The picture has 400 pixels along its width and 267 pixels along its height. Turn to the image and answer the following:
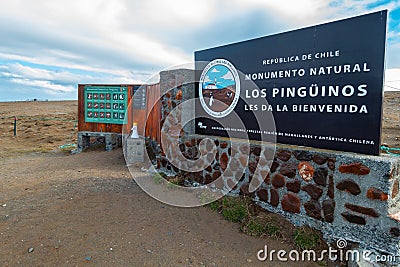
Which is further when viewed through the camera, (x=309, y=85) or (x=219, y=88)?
(x=219, y=88)

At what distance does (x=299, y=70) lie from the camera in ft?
12.0

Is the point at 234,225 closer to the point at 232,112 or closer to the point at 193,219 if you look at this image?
the point at 193,219

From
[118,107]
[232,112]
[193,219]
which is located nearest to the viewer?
[193,219]

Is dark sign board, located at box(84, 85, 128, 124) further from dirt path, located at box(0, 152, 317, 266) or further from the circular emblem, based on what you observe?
the circular emblem

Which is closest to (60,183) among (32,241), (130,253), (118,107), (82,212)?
(82,212)

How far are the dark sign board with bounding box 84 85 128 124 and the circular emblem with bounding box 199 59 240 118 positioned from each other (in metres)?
5.00

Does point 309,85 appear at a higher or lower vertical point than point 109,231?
higher

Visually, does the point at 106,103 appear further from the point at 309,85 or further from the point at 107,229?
the point at 309,85

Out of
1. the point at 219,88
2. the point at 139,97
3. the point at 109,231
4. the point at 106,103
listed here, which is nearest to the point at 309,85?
the point at 219,88

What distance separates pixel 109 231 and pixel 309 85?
3.20 meters

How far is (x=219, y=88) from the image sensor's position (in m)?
4.81

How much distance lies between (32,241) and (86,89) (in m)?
7.52

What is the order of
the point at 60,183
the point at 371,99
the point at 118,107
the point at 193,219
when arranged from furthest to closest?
the point at 118,107 → the point at 60,183 → the point at 193,219 → the point at 371,99

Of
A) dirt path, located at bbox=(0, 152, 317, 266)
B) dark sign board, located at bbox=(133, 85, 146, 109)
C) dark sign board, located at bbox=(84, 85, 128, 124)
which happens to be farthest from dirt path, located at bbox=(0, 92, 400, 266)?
dark sign board, located at bbox=(84, 85, 128, 124)
